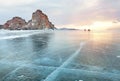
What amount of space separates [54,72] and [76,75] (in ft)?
3.22

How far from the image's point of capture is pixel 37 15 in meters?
145

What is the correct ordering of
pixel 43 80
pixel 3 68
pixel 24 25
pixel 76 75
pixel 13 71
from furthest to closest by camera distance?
pixel 24 25 < pixel 3 68 < pixel 13 71 < pixel 76 75 < pixel 43 80

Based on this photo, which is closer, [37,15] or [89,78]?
[89,78]

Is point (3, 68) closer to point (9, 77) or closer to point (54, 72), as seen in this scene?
point (9, 77)

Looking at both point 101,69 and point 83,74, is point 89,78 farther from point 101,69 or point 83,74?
point 101,69

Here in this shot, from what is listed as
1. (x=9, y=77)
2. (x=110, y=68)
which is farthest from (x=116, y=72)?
(x=9, y=77)

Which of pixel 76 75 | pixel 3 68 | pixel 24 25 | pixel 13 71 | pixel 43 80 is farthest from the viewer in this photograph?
pixel 24 25

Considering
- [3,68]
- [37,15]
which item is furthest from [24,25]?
[3,68]

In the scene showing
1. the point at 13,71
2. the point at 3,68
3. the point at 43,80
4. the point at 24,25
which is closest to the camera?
the point at 43,80

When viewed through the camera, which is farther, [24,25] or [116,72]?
[24,25]

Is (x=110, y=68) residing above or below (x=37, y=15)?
below

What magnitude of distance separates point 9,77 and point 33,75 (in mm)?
927

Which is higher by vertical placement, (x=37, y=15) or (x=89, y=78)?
(x=37, y=15)

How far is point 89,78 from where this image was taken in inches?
263
